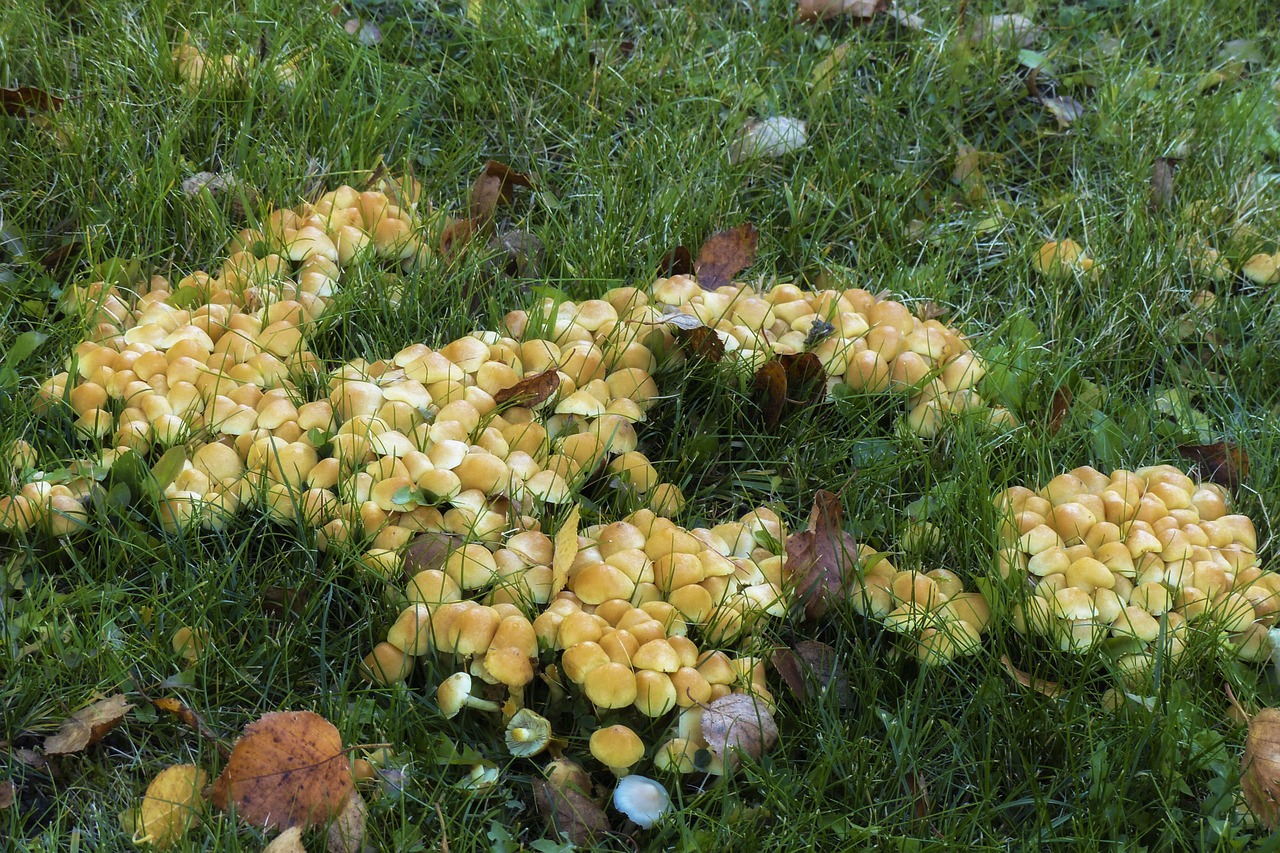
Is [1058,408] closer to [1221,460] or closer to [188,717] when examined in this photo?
[1221,460]

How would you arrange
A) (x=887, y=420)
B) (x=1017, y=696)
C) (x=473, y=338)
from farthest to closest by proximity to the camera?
(x=887, y=420), (x=473, y=338), (x=1017, y=696)

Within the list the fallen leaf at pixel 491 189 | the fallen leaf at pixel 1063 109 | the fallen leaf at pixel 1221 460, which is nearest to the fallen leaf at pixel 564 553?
the fallen leaf at pixel 491 189

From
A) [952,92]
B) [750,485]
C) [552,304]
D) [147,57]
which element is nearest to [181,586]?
[552,304]

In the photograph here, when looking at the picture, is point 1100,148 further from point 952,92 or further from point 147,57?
point 147,57

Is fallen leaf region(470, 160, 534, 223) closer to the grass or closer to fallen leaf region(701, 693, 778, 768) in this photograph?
the grass

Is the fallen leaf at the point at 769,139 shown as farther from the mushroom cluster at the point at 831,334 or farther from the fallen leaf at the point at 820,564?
the fallen leaf at the point at 820,564

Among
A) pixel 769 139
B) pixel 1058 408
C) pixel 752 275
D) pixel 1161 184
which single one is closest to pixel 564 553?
pixel 752 275


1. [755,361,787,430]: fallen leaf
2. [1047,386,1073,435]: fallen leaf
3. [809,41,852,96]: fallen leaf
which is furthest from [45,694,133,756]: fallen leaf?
[809,41,852,96]: fallen leaf
